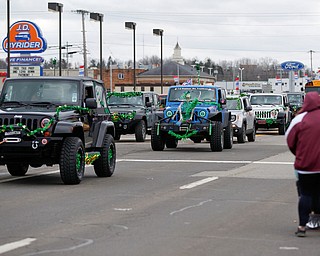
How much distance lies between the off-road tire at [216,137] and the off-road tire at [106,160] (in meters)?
8.26

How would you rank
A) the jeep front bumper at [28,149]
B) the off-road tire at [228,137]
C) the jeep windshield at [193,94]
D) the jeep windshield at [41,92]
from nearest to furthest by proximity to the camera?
the jeep front bumper at [28,149] → the jeep windshield at [41,92] → the jeep windshield at [193,94] → the off-road tire at [228,137]

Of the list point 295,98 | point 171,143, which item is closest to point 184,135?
point 171,143

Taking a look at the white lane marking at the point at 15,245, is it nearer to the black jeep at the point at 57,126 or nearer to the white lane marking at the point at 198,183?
the black jeep at the point at 57,126

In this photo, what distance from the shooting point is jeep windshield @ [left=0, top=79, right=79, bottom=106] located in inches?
587

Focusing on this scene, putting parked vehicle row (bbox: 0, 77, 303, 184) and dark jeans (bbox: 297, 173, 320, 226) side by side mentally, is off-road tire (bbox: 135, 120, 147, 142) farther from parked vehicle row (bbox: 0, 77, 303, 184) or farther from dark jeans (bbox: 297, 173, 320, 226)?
dark jeans (bbox: 297, 173, 320, 226)

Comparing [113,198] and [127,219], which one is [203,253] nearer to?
[127,219]

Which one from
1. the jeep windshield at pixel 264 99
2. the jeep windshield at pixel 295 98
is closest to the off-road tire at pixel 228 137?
the jeep windshield at pixel 264 99

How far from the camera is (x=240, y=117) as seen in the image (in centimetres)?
3011

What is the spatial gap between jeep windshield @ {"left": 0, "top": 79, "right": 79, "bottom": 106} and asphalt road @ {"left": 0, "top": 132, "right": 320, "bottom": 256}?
1.59m

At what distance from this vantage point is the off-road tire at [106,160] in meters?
15.7

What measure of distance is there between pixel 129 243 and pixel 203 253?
0.96 m

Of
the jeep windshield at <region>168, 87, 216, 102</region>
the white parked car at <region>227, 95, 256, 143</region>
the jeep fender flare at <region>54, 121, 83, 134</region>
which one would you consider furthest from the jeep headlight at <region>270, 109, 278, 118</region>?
the jeep fender flare at <region>54, 121, 83, 134</region>

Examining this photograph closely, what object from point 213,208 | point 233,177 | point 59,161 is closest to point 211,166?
point 233,177

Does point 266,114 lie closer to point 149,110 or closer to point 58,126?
point 149,110
